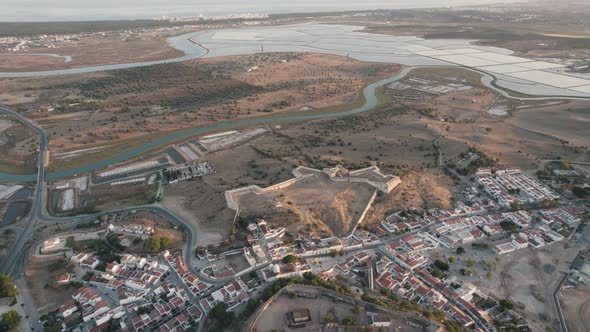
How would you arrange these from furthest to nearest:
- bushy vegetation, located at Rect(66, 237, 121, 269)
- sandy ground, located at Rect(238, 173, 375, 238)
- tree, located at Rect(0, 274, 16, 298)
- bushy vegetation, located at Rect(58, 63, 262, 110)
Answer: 1. bushy vegetation, located at Rect(58, 63, 262, 110)
2. sandy ground, located at Rect(238, 173, 375, 238)
3. bushy vegetation, located at Rect(66, 237, 121, 269)
4. tree, located at Rect(0, 274, 16, 298)

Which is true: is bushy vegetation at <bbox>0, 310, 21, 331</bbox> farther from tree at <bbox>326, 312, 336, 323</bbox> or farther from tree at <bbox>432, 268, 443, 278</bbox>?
tree at <bbox>432, 268, 443, 278</bbox>

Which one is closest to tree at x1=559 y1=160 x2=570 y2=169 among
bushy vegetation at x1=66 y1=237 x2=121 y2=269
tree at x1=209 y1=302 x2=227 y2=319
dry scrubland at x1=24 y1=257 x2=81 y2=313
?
tree at x1=209 y1=302 x2=227 y2=319

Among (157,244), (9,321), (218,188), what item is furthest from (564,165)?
(9,321)

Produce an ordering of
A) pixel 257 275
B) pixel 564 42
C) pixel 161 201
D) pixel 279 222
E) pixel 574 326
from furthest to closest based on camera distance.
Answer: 1. pixel 564 42
2. pixel 161 201
3. pixel 279 222
4. pixel 257 275
5. pixel 574 326

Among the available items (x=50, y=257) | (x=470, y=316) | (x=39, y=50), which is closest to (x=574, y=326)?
(x=470, y=316)

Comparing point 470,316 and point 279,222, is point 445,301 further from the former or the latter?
point 279,222

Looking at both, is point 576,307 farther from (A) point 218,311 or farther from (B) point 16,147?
(B) point 16,147
